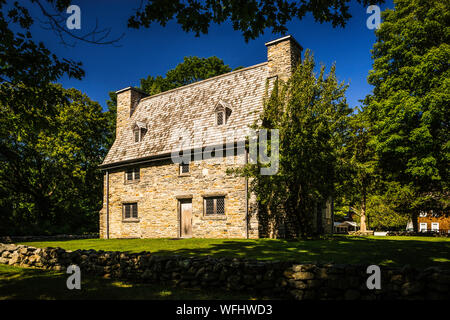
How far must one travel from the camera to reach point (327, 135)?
1412 cm

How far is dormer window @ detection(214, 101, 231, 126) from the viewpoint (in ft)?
60.8

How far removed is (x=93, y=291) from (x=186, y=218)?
11625mm

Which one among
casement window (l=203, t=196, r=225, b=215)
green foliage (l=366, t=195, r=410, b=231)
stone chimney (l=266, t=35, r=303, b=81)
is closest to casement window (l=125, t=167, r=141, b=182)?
casement window (l=203, t=196, r=225, b=215)

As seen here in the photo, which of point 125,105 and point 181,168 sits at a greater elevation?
point 125,105

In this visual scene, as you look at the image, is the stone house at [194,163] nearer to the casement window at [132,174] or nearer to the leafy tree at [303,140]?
the casement window at [132,174]

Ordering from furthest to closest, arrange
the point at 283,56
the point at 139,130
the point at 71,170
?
the point at 71,170
the point at 139,130
the point at 283,56

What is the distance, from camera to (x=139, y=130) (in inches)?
898

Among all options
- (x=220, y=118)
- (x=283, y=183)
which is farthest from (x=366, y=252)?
(x=220, y=118)

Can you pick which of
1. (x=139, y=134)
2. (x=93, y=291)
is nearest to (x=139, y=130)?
(x=139, y=134)

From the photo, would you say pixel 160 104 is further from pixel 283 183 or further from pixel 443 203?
pixel 443 203

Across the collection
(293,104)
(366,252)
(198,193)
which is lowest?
(366,252)

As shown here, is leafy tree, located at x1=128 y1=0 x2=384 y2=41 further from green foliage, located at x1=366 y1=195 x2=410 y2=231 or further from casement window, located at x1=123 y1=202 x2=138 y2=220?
green foliage, located at x1=366 y1=195 x2=410 y2=231

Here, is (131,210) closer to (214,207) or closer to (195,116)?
(214,207)
